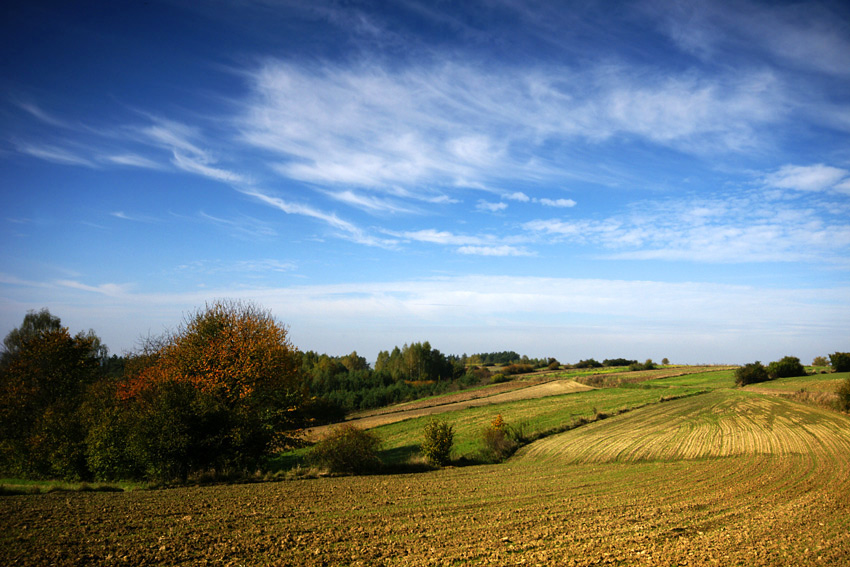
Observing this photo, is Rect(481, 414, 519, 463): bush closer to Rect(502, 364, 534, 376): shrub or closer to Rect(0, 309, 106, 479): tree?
Rect(0, 309, 106, 479): tree

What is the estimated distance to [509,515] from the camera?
1449 cm

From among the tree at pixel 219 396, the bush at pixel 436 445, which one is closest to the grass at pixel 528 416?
the bush at pixel 436 445

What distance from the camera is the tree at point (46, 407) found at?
89.2 ft

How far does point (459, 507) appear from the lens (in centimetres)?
1576

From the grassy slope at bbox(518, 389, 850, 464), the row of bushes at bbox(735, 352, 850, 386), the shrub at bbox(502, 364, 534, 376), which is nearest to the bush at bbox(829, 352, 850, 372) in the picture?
the row of bushes at bbox(735, 352, 850, 386)

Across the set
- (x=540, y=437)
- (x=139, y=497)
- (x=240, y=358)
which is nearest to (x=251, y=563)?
(x=139, y=497)

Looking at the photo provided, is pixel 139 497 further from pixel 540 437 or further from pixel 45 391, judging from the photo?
pixel 540 437

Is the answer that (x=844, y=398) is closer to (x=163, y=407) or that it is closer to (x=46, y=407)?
(x=163, y=407)

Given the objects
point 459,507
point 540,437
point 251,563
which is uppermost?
point 251,563

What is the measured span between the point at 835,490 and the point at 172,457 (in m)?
27.9

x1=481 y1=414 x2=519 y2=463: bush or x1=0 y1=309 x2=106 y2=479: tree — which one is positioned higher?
x1=0 y1=309 x2=106 y2=479: tree

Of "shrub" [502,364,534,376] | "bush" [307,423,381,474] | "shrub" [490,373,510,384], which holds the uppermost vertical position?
"bush" [307,423,381,474]

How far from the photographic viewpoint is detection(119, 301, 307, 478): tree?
74.5 feet

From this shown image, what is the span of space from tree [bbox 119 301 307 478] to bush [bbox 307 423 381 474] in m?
3.33
